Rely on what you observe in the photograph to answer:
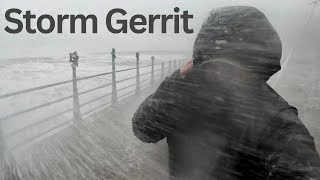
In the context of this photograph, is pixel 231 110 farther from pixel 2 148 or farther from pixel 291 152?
pixel 2 148

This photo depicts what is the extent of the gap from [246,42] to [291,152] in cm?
39

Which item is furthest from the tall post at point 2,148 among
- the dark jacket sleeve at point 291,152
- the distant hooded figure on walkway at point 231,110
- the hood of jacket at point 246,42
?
the dark jacket sleeve at point 291,152

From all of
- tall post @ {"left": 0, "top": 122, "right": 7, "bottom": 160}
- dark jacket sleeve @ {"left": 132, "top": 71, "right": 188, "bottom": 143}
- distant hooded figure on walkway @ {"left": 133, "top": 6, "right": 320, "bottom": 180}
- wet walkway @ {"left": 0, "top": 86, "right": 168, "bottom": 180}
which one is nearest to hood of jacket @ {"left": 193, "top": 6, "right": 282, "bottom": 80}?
distant hooded figure on walkway @ {"left": 133, "top": 6, "right": 320, "bottom": 180}

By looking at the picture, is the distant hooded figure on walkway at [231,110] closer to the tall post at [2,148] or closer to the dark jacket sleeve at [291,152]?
the dark jacket sleeve at [291,152]

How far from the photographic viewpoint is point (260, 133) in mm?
1169

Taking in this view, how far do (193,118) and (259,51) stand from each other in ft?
1.17

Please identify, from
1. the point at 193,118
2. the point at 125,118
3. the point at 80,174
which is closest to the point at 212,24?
the point at 193,118

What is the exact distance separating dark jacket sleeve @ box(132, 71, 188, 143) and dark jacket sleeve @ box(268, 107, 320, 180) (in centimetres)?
36

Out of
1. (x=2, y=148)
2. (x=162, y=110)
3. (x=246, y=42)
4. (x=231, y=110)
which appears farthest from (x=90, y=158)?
(x=246, y=42)

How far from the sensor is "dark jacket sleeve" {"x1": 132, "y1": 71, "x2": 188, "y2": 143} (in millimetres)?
1288

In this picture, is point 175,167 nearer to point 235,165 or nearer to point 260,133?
point 235,165

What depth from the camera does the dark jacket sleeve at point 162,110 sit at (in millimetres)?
1288

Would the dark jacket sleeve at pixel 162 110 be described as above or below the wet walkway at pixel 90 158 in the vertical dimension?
above

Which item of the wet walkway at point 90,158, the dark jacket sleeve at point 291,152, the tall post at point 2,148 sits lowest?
the wet walkway at point 90,158
